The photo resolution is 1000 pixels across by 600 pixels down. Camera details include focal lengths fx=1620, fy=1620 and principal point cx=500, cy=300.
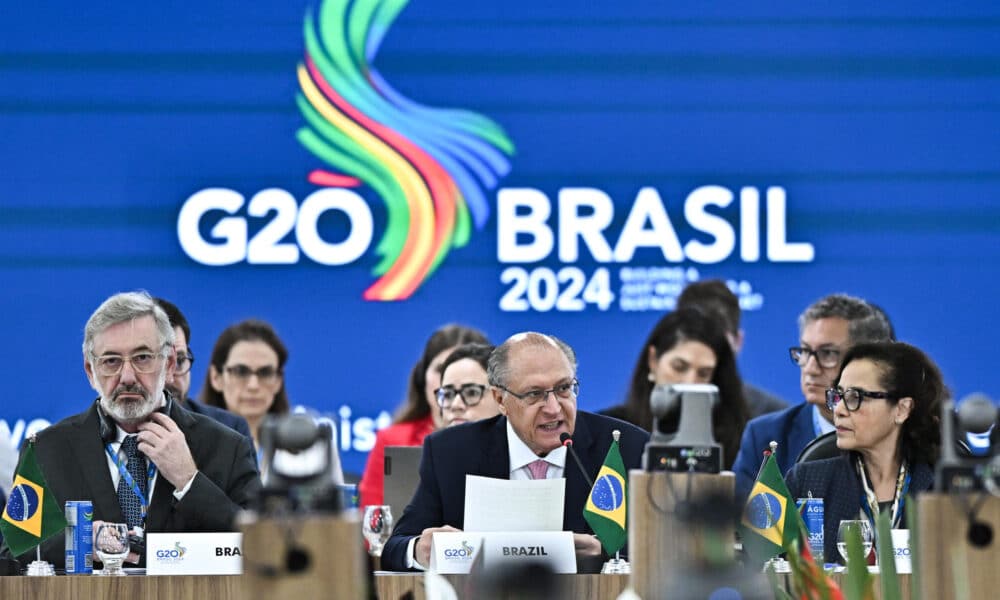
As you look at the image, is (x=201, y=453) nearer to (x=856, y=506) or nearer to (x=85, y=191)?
(x=856, y=506)

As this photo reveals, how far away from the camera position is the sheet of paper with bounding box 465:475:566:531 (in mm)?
3500

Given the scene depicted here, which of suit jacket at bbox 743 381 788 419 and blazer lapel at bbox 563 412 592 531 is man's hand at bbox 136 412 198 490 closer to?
blazer lapel at bbox 563 412 592 531

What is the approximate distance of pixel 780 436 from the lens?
17.0 feet

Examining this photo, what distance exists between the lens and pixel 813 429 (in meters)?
5.21

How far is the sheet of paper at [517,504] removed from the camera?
350cm

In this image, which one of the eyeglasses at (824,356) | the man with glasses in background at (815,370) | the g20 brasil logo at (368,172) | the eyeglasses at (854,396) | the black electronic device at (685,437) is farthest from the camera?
the g20 brasil logo at (368,172)

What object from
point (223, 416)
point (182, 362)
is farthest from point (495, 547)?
point (182, 362)

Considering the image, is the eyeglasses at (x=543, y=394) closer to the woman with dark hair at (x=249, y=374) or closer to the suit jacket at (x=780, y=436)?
the suit jacket at (x=780, y=436)

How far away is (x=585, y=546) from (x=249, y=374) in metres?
2.43

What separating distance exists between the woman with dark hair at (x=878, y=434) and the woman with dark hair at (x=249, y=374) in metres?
2.21

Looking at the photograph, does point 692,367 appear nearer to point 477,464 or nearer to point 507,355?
point 507,355

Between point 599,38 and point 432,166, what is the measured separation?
2.84ft

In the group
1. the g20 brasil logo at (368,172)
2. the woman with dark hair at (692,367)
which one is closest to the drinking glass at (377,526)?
the woman with dark hair at (692,367)

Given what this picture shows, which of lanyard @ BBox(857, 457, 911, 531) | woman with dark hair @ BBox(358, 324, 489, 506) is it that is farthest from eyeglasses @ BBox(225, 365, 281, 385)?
lanyard @ BBox(857, 457, 911, 531)
